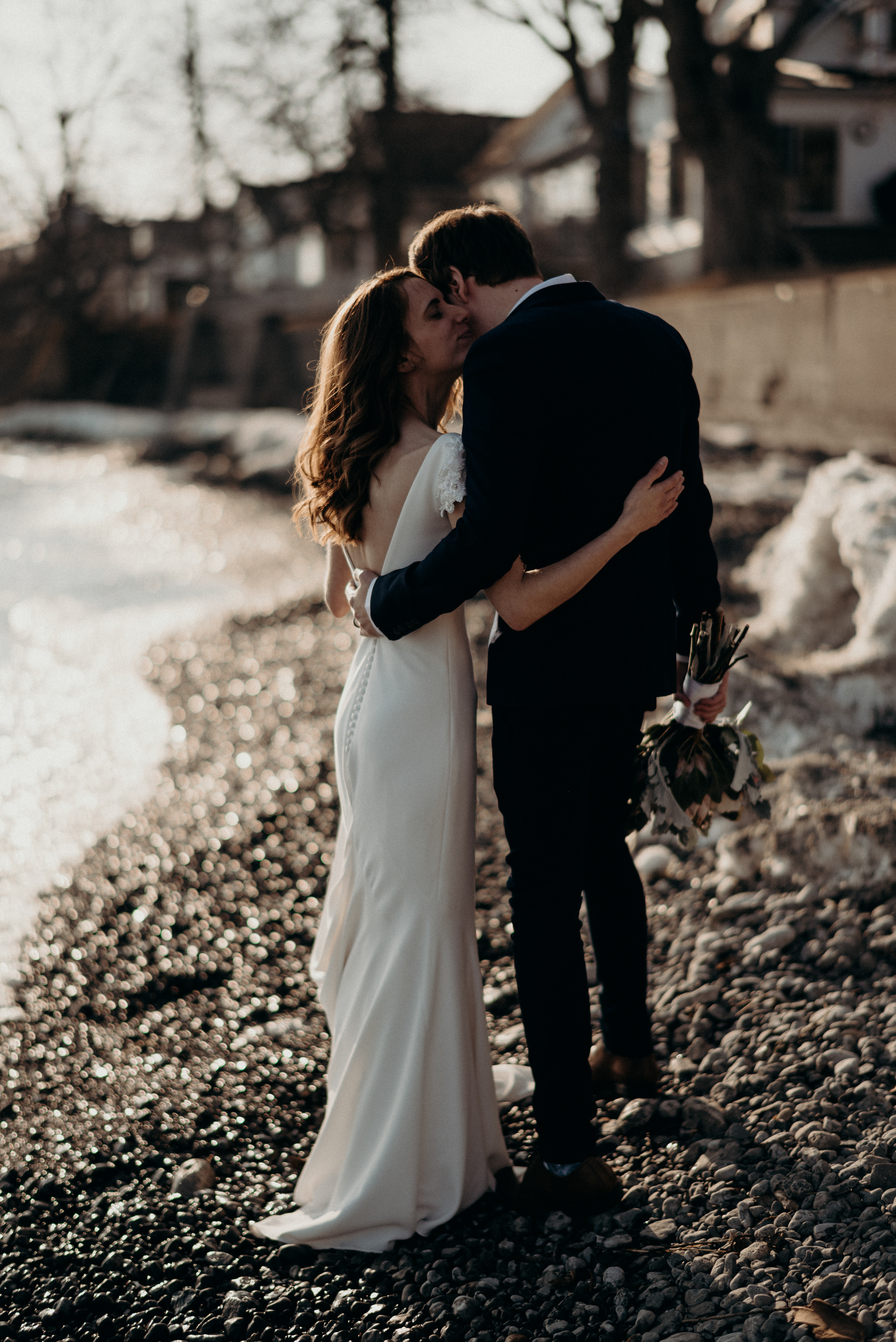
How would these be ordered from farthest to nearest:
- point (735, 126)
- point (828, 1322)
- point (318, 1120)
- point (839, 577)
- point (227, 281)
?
1. point (227, 281)
2. point (735, 126)
3. point (839, 577)
4. point (318, 1120)
5. point (828, 1322)

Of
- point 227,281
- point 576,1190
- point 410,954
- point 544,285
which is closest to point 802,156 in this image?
point 227,281

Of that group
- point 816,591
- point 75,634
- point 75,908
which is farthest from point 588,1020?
point 75,634

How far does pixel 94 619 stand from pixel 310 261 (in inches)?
1598

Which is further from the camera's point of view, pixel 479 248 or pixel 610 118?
pixel 610 118

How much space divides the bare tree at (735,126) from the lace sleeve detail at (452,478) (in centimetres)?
1230

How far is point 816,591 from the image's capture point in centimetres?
612

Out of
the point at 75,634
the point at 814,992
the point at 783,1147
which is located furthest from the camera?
the point at 75,634

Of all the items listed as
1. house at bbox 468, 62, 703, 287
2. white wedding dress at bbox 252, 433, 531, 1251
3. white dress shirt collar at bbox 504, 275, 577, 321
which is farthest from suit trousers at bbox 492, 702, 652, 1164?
house at bbox 468, 62, 703, 287

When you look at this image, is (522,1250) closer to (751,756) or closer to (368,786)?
(368,786)

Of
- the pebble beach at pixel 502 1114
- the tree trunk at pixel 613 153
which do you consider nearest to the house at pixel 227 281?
the tree trunk at pixel 613 153

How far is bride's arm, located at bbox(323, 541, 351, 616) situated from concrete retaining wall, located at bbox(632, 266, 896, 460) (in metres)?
7.46

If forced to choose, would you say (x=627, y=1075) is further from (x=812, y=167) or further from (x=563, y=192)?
(x=563, y=192)

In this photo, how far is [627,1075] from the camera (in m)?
2.94

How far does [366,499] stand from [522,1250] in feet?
5.08
